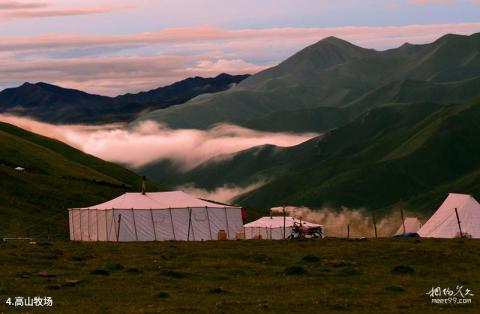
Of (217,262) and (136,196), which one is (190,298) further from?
(136,196)

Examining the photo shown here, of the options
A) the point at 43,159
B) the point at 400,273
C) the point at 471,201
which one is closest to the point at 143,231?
the point at 471,201

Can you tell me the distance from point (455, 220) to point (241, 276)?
199 ft

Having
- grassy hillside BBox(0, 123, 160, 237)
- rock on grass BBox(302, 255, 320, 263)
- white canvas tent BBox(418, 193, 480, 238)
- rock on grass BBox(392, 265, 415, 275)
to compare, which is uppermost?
grassy hillside BBox(0, 123, 160, 237)

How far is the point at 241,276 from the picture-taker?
44906mm

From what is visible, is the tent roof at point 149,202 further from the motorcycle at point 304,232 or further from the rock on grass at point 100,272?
the rock on grass at point 100,272

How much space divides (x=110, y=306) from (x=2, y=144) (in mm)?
166510

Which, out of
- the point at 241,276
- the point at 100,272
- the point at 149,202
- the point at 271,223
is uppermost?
the point at 271,223

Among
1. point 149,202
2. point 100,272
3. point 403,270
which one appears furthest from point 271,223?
point 100,272

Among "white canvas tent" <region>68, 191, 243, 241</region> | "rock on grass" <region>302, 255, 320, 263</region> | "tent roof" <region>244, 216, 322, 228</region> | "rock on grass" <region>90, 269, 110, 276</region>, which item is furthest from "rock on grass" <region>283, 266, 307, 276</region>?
"tent roof" <region>244, 216, 322, 228</region>

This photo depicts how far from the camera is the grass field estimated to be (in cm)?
3531

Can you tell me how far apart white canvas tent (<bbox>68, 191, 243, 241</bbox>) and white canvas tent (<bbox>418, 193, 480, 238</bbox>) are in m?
22.0

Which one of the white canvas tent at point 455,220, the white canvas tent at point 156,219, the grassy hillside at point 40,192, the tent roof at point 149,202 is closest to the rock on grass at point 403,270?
the white canvas tent at point 156,219

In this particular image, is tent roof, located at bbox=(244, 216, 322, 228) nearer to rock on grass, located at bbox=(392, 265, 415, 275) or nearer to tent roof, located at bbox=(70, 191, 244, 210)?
tent roof, located at bbox=(70, 191, 244, 210)

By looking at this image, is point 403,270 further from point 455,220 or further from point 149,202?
point 455,220
